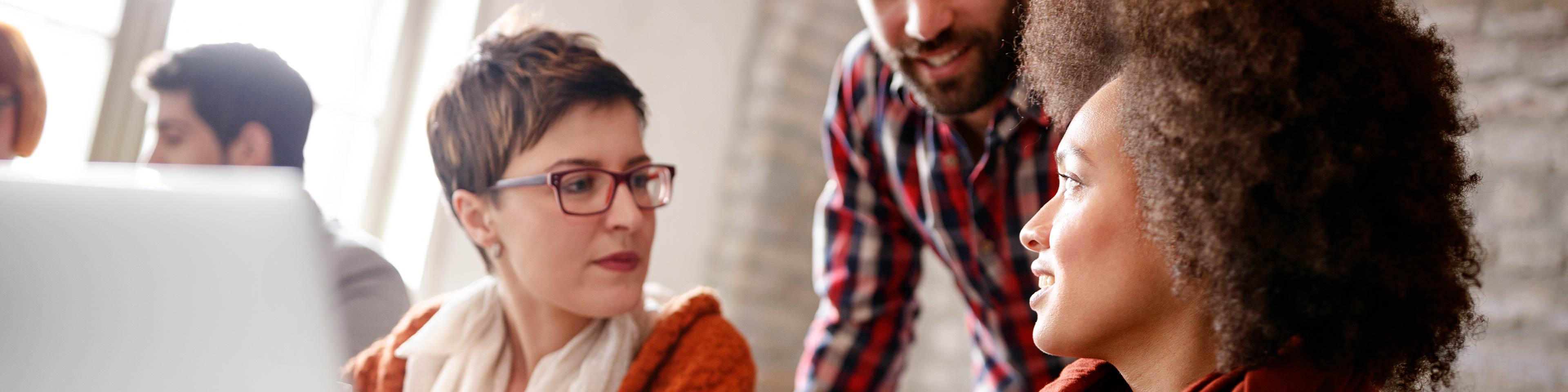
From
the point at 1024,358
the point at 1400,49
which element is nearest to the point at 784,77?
the point at 1024,358

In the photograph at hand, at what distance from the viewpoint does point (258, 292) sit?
0.54 m

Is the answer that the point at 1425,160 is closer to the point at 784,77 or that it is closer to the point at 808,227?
the point at 784,77

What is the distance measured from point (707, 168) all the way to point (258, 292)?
1028 millimetres

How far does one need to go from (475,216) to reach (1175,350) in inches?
22.0

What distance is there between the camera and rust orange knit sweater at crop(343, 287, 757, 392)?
2.72ft

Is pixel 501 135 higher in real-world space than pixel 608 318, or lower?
higher

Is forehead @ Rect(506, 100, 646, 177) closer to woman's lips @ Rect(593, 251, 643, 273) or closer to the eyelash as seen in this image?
woman's lips @ Rect(593, 251, 643, 273)

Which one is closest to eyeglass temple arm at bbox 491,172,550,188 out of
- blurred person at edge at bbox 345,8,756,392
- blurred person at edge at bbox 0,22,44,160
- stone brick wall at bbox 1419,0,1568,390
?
blurred person at edge at bbox 345,8,756,392

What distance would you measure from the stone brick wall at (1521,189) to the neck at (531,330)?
146 centimetres

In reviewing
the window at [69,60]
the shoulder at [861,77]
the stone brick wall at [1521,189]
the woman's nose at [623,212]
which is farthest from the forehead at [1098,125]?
the stone brick wall at [1521,189]

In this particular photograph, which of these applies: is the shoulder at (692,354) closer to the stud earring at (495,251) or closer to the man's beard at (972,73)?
the stud earring at (495,251)

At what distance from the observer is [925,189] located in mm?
1318

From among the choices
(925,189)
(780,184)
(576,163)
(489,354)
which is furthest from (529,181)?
(780,184)

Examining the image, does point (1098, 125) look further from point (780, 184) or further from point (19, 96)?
point (780, 184)
